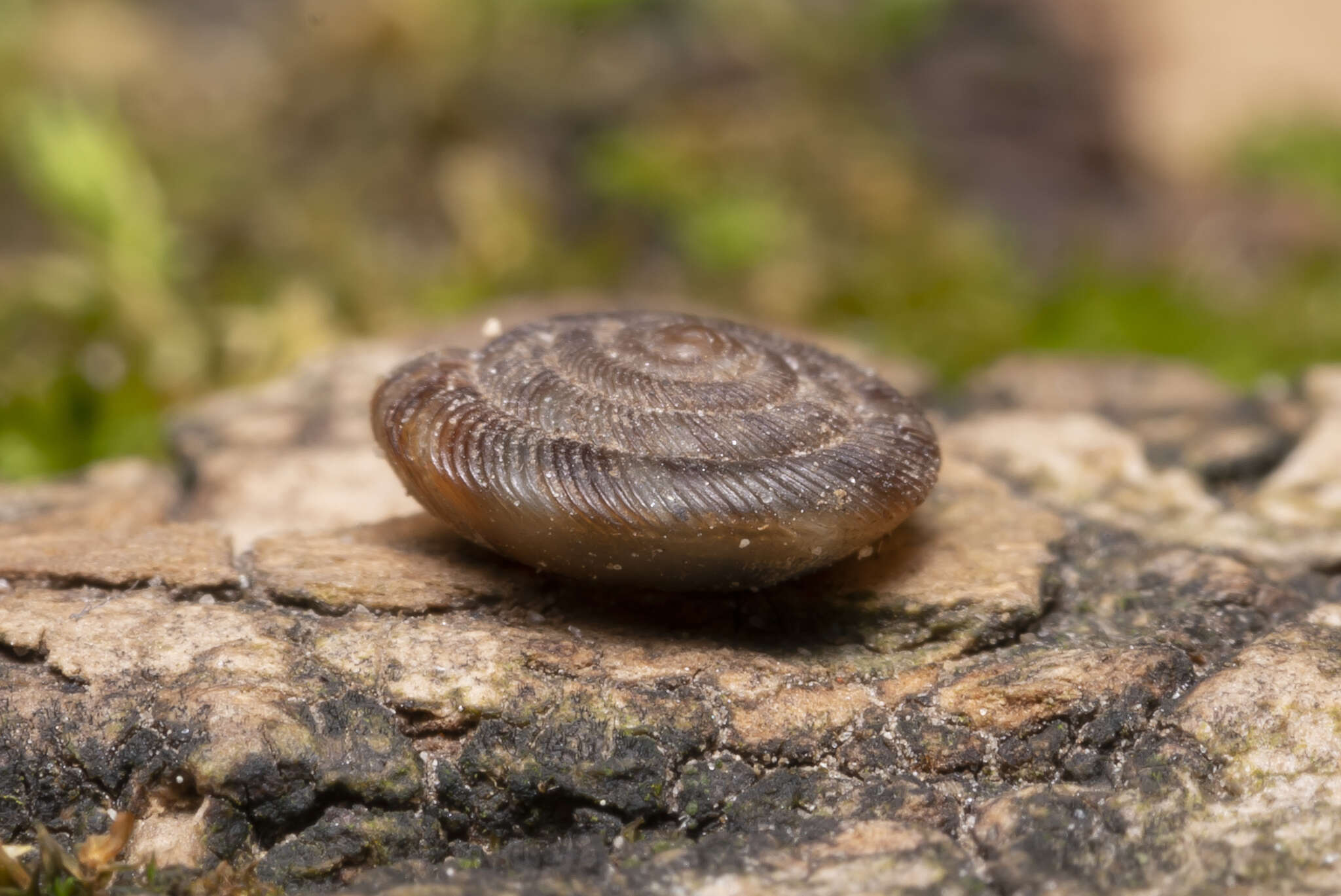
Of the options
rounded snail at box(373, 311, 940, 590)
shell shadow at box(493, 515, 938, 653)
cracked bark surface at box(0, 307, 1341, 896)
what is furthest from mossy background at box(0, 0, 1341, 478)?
shell shadow at box(493, 515, 938, 653)

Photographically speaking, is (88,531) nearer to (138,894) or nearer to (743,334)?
(138,894)

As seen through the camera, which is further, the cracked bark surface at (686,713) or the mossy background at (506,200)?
the mossy background at (506,200)

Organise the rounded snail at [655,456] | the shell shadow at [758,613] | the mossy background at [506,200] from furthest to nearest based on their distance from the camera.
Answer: the mossy background at [506,200] → the shell shadow at [758,613] → the rounded snail at [655,456]

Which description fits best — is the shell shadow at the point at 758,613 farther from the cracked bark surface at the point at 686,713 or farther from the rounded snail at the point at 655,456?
the rounded snail at the point at 655,456

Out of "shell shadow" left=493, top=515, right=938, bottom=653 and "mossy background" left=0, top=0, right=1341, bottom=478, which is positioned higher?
"mossy background" left=0, top=0, right=1341, bottom=478

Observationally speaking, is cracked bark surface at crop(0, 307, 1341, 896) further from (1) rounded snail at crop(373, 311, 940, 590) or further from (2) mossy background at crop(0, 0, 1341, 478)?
(2) mossy background at crop(0, 0, 1341, 478)

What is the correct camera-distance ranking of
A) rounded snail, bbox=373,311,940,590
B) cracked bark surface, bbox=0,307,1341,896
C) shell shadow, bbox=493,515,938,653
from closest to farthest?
cracked bark surface, bbox=0,307,1341,896
rounded snail, bbox=373,311,940,590
shell shadow, bbox=493,515,938,653

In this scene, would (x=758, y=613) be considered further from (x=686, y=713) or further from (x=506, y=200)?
(x=506, y=200)

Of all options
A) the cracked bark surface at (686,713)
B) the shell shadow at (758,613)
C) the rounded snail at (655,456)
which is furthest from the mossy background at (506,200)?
the shell shadow at (758,613)
